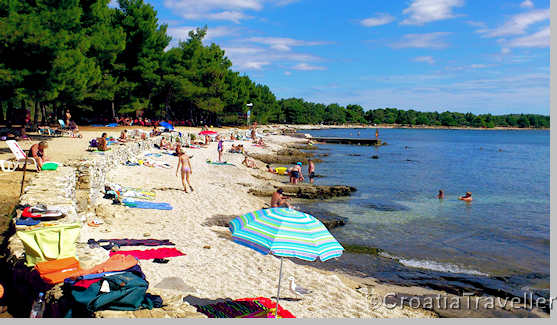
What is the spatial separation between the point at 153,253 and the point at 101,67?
29182 mm

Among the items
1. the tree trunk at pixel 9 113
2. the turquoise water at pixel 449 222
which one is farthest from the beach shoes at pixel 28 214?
the tree trunk at pixel 9 113

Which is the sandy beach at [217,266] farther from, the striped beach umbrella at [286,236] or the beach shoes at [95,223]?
the striped beach umbrella at [286,236]

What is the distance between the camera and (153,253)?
27.6 ft

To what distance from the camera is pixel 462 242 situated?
14219 millimetres

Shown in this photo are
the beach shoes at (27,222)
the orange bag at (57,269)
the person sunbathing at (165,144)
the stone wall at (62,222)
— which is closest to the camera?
the stone wall at (62,222)

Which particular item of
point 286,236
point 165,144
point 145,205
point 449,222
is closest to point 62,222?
point 286,236

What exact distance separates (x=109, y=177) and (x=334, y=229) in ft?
30.2

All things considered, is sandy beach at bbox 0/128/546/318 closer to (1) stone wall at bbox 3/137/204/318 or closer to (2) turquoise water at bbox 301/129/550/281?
(1) stone wall at bbox 3/137/204/318

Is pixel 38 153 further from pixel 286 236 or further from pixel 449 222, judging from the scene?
pixel 449 222

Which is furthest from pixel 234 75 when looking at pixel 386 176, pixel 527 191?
pixel 527 191

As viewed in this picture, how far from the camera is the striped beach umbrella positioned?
5191mm

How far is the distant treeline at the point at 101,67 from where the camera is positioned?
54.2 feet

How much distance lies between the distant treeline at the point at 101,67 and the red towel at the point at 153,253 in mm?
11974

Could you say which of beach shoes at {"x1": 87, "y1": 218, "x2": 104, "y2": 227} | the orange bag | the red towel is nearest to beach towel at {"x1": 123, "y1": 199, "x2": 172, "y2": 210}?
beach shoes at {"x1": 87, "y1": 218, "x2": 104, "y2": 227}
